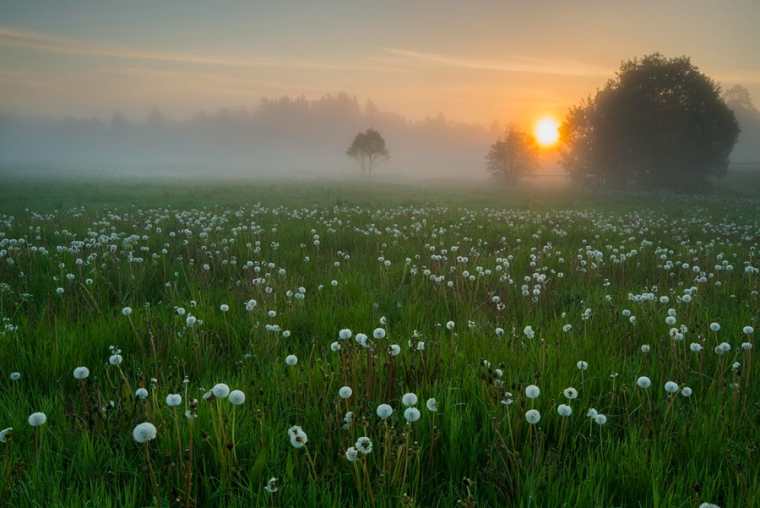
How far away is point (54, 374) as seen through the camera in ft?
11.1

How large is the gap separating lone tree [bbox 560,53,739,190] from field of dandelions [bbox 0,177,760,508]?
47854 millimetres

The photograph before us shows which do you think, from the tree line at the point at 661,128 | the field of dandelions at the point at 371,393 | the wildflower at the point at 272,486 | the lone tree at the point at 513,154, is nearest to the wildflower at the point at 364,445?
the field of dandelions at the point at 371,393

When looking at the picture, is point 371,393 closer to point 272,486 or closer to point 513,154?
point 272,486

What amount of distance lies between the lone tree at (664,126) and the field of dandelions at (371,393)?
47.9 metres

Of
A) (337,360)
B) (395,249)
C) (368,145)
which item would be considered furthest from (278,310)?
(368,145)

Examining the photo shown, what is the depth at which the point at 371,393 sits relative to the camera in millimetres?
2955

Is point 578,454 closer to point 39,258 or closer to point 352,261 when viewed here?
point 352,261

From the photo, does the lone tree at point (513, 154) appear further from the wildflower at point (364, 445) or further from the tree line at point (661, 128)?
the wildflower at point (364, 445)

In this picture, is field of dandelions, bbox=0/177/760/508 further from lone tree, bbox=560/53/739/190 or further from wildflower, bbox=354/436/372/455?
lone tree, bbox=560/53/739/190

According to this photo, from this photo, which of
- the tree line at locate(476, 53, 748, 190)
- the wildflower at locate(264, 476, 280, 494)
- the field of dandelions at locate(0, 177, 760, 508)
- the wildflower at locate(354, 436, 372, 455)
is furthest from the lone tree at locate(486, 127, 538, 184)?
the wildflower at locate(264, 476, 280, 494)

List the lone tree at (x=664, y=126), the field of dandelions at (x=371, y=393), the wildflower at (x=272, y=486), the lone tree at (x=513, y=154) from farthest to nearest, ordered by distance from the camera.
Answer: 1. the lone tree at (x=513, y=154)
2. the lone tree at (x=664, y=126)
3. the field of dandelions at (x=371, y=393)
4. the wildflower at (x=272, y=486)

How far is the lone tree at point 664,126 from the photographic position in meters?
45.6

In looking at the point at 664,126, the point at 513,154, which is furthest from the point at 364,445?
the point at 513,154

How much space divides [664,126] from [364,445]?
5400 cm
